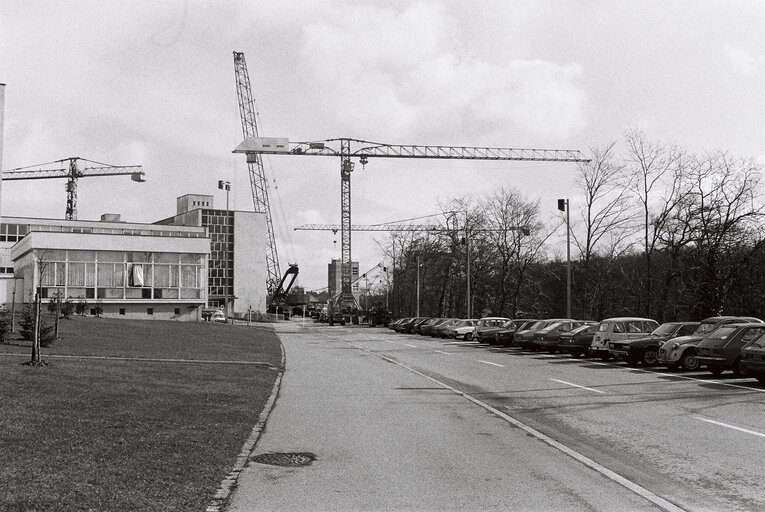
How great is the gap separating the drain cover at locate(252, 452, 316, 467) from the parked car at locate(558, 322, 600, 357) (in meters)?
22.3

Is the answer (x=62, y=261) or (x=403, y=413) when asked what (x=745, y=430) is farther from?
(x=62, y=261)

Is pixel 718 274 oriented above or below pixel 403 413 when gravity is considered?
Answer: above

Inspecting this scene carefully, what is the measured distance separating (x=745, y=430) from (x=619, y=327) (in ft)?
53.8

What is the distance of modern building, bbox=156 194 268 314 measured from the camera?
10625 cm

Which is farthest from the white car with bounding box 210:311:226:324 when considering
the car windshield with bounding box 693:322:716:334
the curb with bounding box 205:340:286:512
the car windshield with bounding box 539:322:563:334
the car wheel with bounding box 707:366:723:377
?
the curb with bounding box 205:340:286:512

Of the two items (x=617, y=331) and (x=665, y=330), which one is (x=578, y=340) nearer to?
(x=617, y=331)

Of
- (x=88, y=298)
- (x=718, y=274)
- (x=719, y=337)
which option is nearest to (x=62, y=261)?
(x=88, y=298)

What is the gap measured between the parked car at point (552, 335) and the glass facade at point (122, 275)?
117 ft

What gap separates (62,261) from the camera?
56.2 meters

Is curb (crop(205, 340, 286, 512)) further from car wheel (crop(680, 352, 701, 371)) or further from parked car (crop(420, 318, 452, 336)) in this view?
parked car (crop(420, 318, 452, 336))

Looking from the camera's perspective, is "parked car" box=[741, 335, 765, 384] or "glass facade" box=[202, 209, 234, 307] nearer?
"parked car" box=[741, 335, 765, 384]

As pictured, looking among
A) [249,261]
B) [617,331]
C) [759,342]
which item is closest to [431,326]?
[617,331]

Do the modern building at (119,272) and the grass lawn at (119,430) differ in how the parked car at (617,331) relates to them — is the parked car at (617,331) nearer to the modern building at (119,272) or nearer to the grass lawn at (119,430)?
the grass lawn at (119,430)

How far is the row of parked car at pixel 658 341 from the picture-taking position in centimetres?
2055
